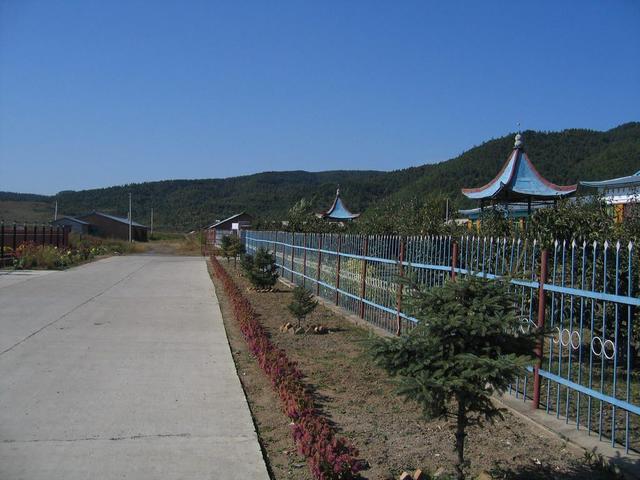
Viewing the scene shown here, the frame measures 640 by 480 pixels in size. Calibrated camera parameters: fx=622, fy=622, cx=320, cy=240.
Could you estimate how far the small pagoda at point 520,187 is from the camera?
1486 centimetres

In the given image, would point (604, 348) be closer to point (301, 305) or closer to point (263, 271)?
point (301, 305)

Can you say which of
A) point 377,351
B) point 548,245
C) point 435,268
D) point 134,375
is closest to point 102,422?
point 134,375

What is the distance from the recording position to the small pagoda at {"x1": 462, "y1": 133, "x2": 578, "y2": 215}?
14.9 meters

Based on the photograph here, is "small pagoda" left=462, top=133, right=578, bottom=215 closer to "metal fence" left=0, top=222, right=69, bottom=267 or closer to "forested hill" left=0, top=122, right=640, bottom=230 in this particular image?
"forested hill" left=0, top=122, right=640, bottom=230

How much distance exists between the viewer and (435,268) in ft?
25.5

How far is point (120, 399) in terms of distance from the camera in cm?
607

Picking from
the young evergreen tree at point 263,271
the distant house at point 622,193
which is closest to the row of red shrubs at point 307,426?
the distant house at point 622,193

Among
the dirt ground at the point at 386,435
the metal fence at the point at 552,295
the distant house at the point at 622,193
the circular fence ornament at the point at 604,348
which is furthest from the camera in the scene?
the distant house at the point at 622,193

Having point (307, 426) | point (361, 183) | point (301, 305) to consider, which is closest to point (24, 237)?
point (301, 305)

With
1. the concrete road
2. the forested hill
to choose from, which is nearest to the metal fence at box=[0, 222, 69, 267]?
the forested hill

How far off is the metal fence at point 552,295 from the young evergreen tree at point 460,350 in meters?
0.27

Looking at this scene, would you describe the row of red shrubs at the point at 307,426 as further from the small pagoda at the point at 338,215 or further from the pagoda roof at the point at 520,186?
the small pagoda at the point at 338,215

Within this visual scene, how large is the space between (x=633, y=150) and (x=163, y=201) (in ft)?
414

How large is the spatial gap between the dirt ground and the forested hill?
1933 cm
